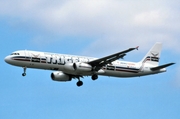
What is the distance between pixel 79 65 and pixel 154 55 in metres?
19.3

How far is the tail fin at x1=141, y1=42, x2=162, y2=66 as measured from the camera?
347 ft

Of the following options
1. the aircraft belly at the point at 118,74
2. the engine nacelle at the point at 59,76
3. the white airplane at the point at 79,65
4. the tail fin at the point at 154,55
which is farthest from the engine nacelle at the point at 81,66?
the tail fin at the point at 154,55

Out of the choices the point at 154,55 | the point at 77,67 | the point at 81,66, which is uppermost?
the point at 154,55

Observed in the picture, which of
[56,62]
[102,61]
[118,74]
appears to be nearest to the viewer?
[56,62]

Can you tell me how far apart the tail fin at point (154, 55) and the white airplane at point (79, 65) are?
172 cm

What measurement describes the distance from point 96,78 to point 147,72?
10.8m

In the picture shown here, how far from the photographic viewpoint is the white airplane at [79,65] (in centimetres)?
9275

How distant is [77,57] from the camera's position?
96.6 m

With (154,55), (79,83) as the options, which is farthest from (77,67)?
(154,55)

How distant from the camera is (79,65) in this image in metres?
94.2

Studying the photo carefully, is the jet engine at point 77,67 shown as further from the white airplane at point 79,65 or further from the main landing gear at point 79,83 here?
the main landing gear at point 79,83

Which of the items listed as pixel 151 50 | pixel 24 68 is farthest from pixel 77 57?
pixel 151 50

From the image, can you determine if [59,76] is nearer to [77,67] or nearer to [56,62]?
[77,67]

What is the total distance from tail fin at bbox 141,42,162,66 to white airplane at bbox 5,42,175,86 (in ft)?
5.64
